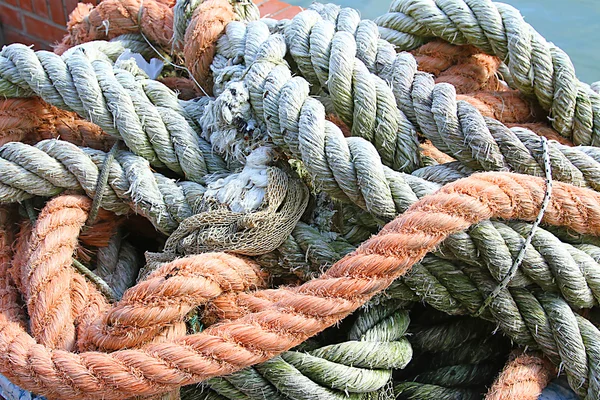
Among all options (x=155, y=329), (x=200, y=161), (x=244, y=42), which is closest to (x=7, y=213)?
(x=200, y=161)

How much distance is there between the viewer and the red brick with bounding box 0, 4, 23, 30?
2840 mm

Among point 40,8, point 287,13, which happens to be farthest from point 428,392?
point 40,8

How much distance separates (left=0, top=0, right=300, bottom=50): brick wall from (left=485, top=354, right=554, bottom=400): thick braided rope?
5.47ft

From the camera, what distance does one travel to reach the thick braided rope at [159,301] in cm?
105

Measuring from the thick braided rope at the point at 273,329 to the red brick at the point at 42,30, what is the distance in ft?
6.43

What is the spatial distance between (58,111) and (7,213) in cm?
30

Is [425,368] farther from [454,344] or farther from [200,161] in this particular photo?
[200,161]

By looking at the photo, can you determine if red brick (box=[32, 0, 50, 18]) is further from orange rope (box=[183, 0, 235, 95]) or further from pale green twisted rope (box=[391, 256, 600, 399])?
pale green twisted rope (box=[391, 256, 600, 399])

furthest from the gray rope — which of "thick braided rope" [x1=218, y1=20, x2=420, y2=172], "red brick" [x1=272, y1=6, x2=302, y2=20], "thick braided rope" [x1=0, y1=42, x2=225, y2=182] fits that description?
"red brick" [x1=272, y1=6, x2=302, y2=20]

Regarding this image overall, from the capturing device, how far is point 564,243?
116 centimetres

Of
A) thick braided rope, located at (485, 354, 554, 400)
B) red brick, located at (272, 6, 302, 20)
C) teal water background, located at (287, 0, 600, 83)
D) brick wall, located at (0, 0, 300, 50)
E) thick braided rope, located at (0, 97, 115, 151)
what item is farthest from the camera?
teal water background, located at (287, 0, 600, 83)

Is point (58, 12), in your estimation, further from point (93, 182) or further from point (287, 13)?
point (93, 182)

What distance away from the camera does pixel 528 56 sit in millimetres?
1344

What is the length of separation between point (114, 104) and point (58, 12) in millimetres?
1535
